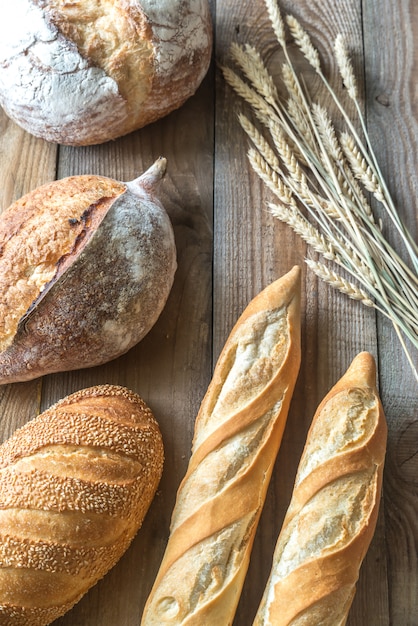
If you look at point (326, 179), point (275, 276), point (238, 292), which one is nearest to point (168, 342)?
point (238, 292)

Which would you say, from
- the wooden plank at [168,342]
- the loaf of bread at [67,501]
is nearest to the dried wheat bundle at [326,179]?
the wooden plank at [168,342]

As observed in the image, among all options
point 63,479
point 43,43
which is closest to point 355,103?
point 43,43

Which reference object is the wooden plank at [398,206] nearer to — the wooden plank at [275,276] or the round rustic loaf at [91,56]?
the wooden plank at [275,276]

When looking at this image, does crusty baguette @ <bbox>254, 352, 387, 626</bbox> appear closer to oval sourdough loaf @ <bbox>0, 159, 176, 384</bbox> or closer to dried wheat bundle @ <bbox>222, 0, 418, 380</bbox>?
dried wheat bundle @ <bbox>222, 0, 418, 380</bbox>

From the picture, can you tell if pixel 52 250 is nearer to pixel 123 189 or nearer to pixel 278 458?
pixel 123 189

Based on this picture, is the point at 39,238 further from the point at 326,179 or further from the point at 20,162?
the point at 326,179
